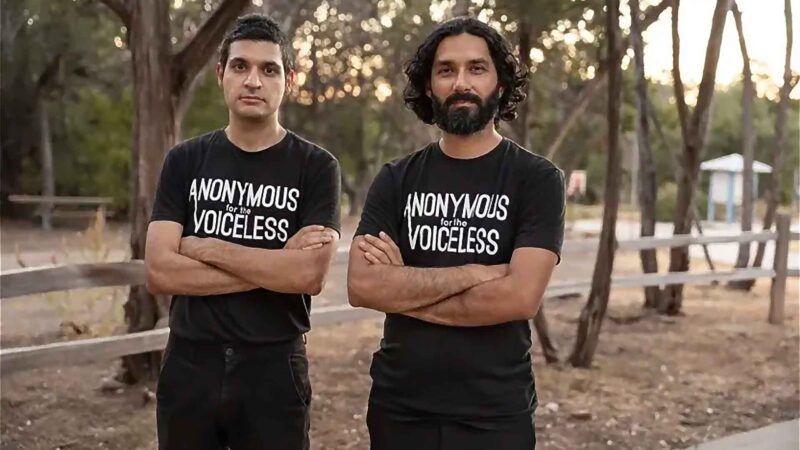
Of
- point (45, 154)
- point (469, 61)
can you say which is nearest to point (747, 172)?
point (469, 61)

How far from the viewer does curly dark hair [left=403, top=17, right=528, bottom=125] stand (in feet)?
9.11

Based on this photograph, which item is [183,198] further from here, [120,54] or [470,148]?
[120,54]

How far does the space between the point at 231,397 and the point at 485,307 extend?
87 centimetres

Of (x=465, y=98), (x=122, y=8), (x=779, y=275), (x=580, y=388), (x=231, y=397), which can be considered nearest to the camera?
(x=465, y=98)

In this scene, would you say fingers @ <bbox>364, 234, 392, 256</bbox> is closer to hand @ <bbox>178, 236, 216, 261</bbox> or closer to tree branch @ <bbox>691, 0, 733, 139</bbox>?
hand @ <bbox>178, 236, 216, 261</bbox>

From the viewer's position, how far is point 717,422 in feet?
19.0

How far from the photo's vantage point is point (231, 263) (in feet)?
9.18

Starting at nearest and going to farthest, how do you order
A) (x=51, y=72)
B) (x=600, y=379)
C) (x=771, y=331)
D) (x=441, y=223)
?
1. (x=441, y=223)
2. (x=600, y=379)
3. (x=771, y=331)
4. (x=51, y=72)

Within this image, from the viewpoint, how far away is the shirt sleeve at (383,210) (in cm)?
275

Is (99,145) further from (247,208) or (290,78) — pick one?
(247,208)

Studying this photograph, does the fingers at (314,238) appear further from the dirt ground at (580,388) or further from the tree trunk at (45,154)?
the tree trunk at (45,154)

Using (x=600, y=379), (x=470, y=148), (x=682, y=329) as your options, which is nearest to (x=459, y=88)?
(x=470, y=148)

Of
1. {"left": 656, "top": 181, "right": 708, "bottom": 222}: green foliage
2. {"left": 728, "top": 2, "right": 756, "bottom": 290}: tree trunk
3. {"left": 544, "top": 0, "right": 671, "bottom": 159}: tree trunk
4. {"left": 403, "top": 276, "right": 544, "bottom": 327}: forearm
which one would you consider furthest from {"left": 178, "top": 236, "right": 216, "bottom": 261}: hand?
{"left": 656, "top": 181, "right": 708, "bottom": 222}: green foliage

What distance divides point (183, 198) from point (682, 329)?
753 cm
